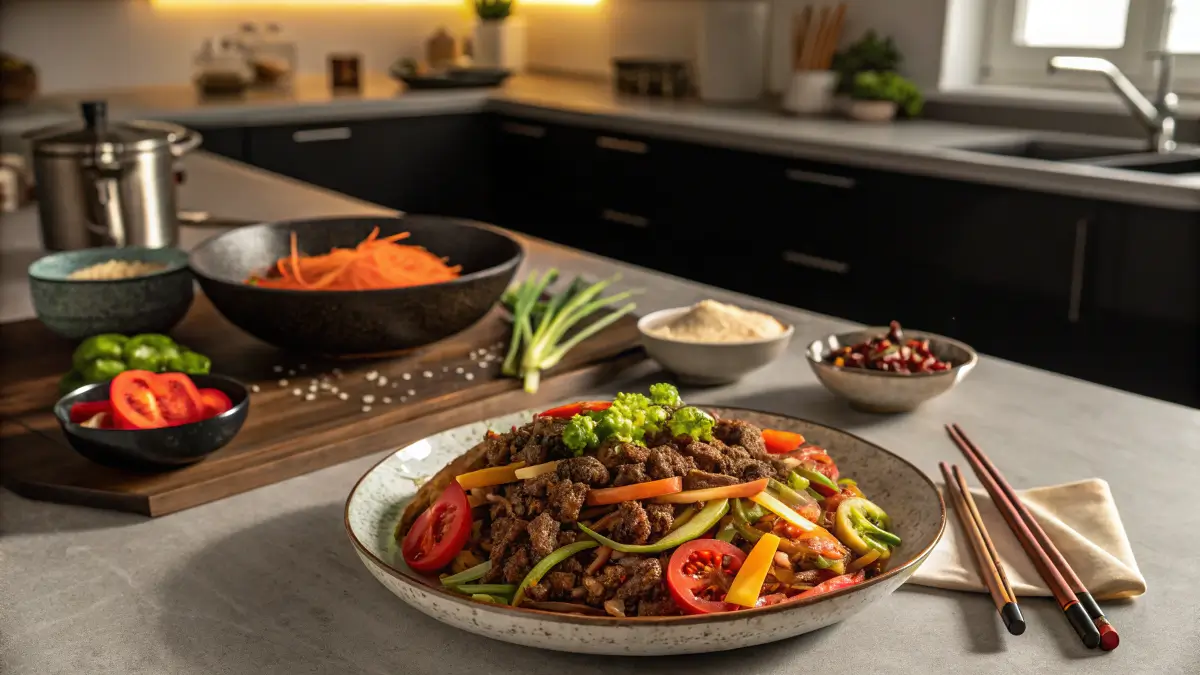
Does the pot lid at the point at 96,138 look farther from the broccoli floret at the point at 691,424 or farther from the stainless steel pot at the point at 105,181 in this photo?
the broccoli floret at the point at 691,424

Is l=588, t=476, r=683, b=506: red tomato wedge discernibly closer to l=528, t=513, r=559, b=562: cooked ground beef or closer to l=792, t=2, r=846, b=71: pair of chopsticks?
l=528, t=513, r=559, b=562: cooked ground beef

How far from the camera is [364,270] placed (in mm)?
1398

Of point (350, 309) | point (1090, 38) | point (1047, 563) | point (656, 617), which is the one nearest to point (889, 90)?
point (1090, 38)

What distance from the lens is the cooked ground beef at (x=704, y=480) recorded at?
2.85ft

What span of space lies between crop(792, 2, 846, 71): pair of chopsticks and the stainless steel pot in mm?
2473

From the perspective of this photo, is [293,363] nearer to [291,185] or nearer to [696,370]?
[696,370]

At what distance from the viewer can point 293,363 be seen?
1.44 metres

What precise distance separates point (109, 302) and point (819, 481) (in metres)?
0.97

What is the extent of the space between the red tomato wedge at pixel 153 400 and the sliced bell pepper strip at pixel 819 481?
0.59m

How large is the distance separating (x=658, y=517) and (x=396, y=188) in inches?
142

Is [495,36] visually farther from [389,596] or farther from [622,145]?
[389,596]

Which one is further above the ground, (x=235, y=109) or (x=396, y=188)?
(x=235, y=109)

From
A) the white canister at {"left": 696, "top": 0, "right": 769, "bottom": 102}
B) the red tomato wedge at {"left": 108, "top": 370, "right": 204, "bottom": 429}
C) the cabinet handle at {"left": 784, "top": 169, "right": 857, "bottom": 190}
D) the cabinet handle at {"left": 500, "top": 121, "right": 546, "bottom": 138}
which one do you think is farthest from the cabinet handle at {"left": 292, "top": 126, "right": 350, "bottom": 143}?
the red tomato wedge at {"left": 108, "top": 370, "right": 204, "bottom": 429}

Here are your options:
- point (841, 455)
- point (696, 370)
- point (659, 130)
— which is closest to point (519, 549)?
point (841, 455)
